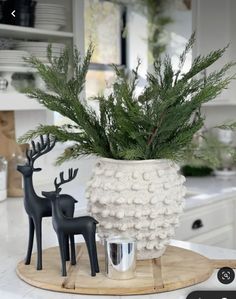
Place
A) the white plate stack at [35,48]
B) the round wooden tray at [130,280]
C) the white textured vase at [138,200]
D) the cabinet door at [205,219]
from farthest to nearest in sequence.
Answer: the cabinet door at [205,219]
the white plate stack at [35,48]
the white textured vase at [138,200]
the round wooden tray at [130,280]

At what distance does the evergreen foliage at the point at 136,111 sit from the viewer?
1.19 m

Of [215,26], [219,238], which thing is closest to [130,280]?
[219,238]

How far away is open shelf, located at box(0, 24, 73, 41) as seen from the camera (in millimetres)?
2268

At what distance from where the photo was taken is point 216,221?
2.91 metres

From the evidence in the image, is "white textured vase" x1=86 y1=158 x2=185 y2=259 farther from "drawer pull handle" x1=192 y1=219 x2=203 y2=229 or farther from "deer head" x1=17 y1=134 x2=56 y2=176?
"drawer pull handle" x1=192 y1=219 x2=203 y2=229

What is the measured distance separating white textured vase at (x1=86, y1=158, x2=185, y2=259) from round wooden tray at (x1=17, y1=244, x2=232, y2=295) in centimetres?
6

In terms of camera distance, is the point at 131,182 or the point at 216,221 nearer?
the point at 131,182

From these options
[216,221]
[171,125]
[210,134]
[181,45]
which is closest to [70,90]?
[171,125]

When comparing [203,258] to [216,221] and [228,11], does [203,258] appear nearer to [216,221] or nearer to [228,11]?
[216,221]

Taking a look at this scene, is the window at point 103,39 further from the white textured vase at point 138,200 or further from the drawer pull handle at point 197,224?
the white textured vase at point 138,200

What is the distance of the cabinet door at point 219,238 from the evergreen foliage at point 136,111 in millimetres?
1603

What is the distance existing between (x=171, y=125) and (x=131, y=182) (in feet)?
0.51

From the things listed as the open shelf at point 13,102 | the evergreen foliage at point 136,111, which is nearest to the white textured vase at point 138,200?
the evergreen foliage at point 136,111

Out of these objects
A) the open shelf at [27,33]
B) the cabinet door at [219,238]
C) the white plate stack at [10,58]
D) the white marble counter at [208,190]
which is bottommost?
the cabinet door at [219,238]
